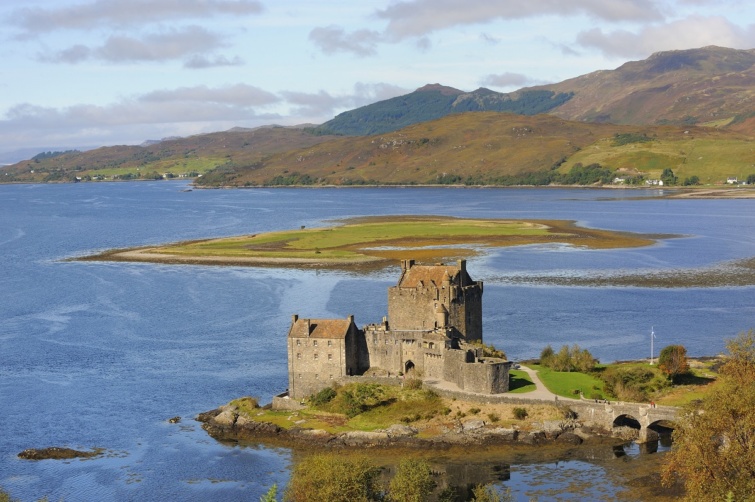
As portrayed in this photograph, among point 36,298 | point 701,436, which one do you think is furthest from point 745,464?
point 36,298

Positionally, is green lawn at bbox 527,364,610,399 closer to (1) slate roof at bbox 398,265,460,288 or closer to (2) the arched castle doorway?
(2) the arched castle doorway

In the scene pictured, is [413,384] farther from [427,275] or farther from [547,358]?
[547,358]

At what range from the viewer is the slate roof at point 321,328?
266ft

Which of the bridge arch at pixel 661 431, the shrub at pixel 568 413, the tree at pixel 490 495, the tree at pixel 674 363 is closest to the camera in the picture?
the tree at pixel 490 495

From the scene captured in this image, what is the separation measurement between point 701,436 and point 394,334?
33489 millimetres

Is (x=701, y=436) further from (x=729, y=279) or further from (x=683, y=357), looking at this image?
(x=729, y=279)

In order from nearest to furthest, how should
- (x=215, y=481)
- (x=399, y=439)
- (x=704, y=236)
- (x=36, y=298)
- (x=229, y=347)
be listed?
(x=215, y=481) < (x=399, y=439) < (x=229, y=347) < (x=36, y=298) < (x=704, y=236)

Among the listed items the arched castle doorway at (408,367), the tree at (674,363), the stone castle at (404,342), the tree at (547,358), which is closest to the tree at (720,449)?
the stone castle at (404,342)

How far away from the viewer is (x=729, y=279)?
5595 inches

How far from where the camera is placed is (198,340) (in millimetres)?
108312

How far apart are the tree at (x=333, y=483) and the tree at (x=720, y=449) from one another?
16.0m

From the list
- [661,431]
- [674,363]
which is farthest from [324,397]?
[674,363]

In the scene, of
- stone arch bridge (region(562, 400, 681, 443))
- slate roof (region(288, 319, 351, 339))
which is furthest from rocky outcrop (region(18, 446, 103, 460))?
stone arch bridge (region(562, 400, 681, 443))

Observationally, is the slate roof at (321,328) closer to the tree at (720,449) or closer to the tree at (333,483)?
the tree at (333,483)
